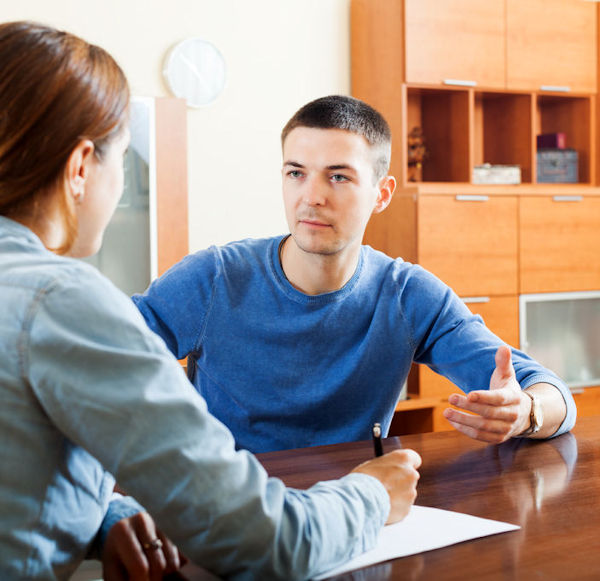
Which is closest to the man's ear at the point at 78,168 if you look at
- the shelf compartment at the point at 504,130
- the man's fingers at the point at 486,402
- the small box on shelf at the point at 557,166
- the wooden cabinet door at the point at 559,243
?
the man's fingers at the point at 486,402

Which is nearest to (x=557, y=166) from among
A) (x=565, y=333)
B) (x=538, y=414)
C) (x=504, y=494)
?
(x=565, y=333)

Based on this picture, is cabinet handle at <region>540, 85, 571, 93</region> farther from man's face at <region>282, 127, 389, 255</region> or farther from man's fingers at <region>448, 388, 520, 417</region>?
man's fingers at <region>448, 388, 520, 417</region>

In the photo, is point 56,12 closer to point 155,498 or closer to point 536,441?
point 536,441

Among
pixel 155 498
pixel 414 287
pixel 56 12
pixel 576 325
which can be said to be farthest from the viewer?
pixel 576 325

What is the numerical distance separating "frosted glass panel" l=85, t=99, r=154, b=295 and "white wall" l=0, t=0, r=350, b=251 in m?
0.44

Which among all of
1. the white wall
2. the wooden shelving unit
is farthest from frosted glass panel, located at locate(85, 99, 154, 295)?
the wooden shelving unit

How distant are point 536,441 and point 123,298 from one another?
933mm

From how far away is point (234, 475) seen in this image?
0.78 m

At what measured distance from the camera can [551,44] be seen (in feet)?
12.8

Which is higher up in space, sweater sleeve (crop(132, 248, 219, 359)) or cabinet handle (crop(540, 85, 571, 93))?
cabinet handle (crop(540, 85, 571, 93))

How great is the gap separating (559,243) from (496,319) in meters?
0.51

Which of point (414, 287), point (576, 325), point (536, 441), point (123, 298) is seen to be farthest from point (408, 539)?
point (576, 325)

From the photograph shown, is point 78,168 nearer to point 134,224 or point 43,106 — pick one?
point 43,106

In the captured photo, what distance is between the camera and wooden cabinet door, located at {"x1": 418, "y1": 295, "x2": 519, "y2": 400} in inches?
143
